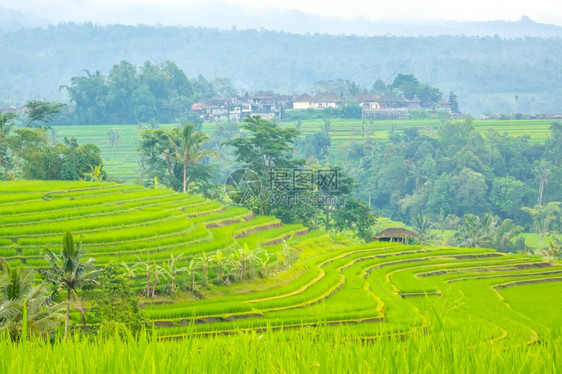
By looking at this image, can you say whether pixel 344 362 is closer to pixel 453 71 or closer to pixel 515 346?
pixel 515 346

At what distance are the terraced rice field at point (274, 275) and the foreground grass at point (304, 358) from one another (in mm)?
8648

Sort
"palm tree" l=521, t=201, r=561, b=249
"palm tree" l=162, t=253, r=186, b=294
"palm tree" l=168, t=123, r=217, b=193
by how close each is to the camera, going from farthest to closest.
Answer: "palm tree" l=521, t=201, r=561, b=249, "palm tree" l=168, t=123, r=217, b=193, "palm tree" l=162, t=253, r=186, b=294

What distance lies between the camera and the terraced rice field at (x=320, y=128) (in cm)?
6531

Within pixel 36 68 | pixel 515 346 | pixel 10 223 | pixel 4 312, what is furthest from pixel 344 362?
pixel 36 68

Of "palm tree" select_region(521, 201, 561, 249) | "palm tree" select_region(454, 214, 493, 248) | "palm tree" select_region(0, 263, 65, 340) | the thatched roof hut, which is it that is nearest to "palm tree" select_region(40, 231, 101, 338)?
"palm tree" select_region(0, 263, 65, 340)

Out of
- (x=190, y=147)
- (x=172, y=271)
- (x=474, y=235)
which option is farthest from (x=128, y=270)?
(x=474, y=235)

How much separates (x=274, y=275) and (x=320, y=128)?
55982 millimetres

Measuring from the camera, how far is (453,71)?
166 meters

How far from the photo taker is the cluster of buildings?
81.9 m

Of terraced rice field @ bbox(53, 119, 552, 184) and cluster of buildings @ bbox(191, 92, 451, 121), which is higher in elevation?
cluster of buildings @ bbox(191, 92, 451, 121)

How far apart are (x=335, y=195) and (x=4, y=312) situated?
3058 centimetres

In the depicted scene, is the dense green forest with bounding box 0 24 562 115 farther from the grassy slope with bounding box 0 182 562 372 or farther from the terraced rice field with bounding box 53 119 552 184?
the grassy slope with bounding box 0 182 562 372

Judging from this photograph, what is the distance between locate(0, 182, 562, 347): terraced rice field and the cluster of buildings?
2050 inches

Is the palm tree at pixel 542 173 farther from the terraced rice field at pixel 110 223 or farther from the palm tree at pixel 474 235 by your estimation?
the terraced rice field at pixel 110 223
